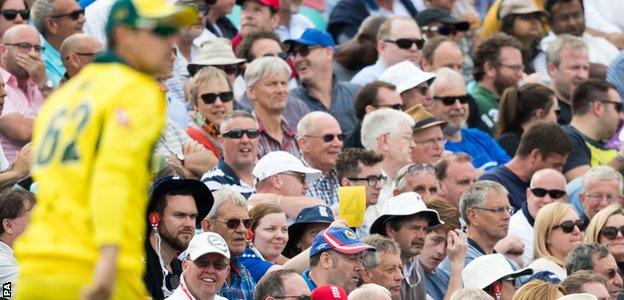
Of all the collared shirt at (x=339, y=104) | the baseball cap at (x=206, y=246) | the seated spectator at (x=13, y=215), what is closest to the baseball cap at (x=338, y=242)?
the baseball cap at (x=206, y=246)

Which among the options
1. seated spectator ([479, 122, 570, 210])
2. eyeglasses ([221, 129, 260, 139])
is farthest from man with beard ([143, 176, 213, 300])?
seated spectator ([479, 122, 570, 210])

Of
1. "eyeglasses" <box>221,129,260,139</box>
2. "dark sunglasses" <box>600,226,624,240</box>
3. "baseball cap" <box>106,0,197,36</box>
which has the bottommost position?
"dark sunglasses" <box>600,226,624,240</box>

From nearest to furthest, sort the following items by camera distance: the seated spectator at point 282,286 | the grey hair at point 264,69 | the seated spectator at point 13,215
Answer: the seated spectator at point 282,286 → the seated spectator at point 13,215 → the grey hair at point 264,69

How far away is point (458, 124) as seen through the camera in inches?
581

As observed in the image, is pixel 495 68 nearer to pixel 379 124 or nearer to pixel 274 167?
pixel 379 124

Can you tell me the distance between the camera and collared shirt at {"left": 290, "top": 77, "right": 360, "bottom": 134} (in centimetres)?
1462

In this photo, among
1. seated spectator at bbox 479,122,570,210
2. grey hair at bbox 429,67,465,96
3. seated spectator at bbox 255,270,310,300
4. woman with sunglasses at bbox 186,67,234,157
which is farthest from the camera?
grey hair at bbox 429,67,465,96

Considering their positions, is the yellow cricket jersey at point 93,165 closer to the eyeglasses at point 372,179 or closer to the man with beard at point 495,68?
the eyeglasses at point 372,179

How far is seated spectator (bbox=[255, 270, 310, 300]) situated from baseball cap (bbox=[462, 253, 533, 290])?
181cm

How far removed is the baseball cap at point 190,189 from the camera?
10.2 meters

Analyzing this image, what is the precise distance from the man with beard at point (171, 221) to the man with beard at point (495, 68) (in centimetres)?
617

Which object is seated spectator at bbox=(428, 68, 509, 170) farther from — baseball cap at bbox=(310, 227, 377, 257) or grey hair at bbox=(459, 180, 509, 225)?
baseball cap at bbox=(310, 227, 377, 257)

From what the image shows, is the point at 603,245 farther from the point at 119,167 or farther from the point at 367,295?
the point at 119,167


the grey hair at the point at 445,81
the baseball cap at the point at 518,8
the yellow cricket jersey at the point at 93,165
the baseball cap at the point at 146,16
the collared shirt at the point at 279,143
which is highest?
the baseball cap at the point at 146,16
